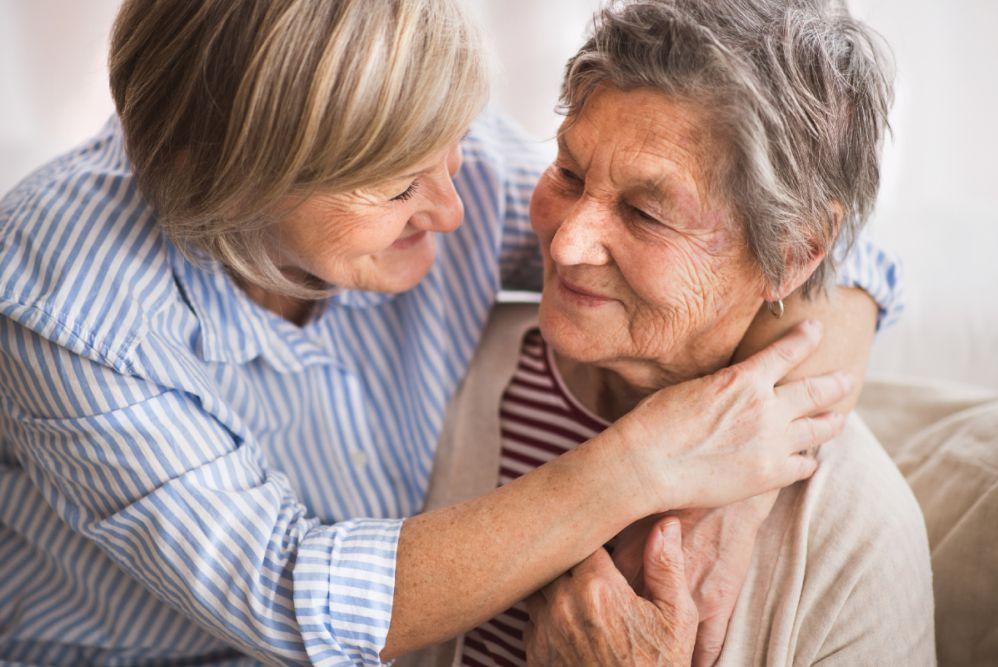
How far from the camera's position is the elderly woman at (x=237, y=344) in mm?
1177

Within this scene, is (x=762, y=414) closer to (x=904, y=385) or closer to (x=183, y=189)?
(x=904, y=385)

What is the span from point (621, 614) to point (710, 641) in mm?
160

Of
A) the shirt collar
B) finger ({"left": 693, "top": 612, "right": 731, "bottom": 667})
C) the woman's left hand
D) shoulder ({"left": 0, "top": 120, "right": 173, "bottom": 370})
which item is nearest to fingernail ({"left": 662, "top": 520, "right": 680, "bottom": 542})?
the woman's left hand

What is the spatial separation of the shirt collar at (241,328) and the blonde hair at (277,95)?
5.5 inches

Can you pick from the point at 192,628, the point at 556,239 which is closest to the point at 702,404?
the point at 556,239

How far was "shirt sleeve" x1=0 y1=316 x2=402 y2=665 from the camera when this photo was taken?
1232 millimetres

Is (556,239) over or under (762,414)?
over

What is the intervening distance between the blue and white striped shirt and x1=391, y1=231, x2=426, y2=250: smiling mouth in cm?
21

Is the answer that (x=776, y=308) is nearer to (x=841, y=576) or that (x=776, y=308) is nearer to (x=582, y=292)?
(x=582, y=292)

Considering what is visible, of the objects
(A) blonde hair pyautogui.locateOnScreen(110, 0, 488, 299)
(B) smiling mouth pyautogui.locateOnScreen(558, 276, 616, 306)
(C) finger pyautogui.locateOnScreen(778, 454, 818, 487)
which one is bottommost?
(C) finger pyautogui.locateOnScreen(778, 454, 818, 487)

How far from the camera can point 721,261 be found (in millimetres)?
1280

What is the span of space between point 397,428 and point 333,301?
28 centimetres

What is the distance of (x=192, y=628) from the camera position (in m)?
1.59

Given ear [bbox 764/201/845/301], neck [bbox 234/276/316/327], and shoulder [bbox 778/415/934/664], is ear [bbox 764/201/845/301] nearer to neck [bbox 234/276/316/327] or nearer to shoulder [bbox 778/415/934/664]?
shoulder [bbox 778/415/934/664]
